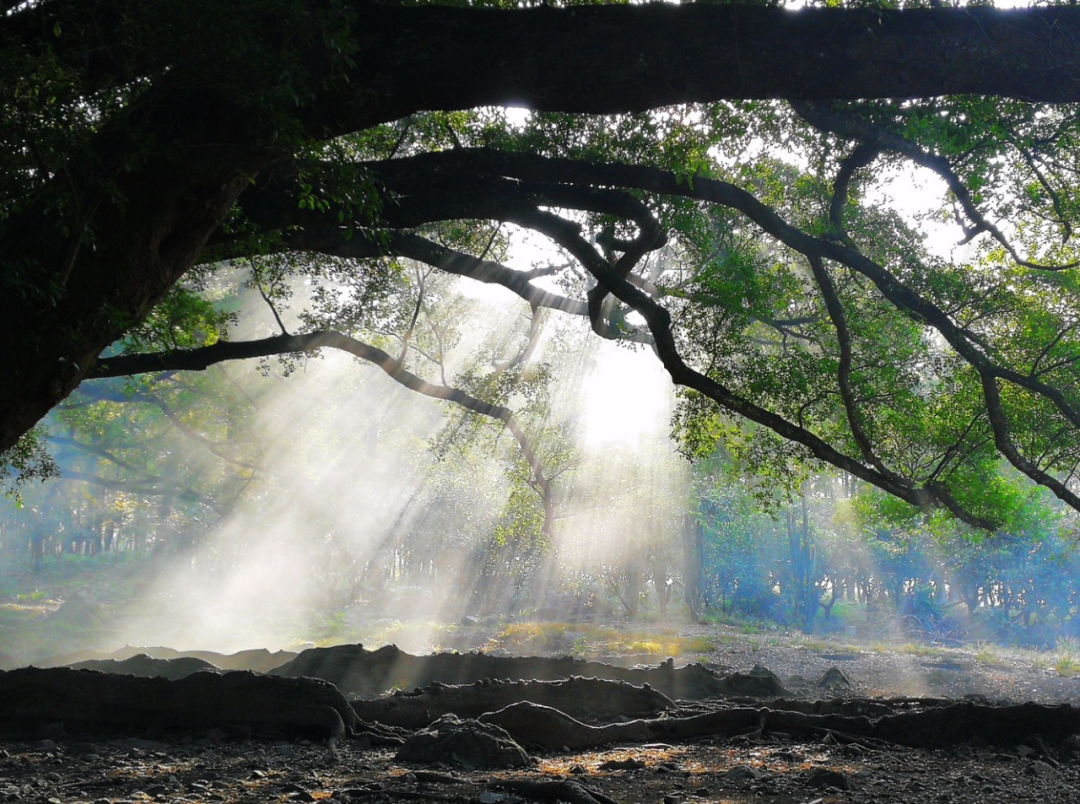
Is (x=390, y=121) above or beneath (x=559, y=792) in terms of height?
above

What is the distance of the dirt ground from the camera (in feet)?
14.6

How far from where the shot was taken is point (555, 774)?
203 inches

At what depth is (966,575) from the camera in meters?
37.6

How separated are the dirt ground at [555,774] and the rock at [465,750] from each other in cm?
16

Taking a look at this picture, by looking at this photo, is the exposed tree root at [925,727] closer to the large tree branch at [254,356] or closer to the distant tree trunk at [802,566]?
the large tree branch at [254,356]

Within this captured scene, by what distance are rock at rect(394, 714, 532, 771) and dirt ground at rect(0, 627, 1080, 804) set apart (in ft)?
0.52

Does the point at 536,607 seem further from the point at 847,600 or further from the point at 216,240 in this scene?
the point at 216,240

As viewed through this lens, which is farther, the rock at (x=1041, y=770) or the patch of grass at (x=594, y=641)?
the patch of grass at (x=594, y=641)

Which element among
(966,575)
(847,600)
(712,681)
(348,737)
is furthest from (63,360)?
(847,600)

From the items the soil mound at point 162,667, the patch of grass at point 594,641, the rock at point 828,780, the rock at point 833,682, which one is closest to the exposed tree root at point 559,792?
the rock at point 828,780

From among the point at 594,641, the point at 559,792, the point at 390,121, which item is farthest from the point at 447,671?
the point at 594,641

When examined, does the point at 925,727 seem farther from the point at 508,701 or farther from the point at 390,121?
the point at 390,121

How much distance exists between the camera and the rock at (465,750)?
546 centimetres

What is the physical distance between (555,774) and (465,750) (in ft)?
2.35
